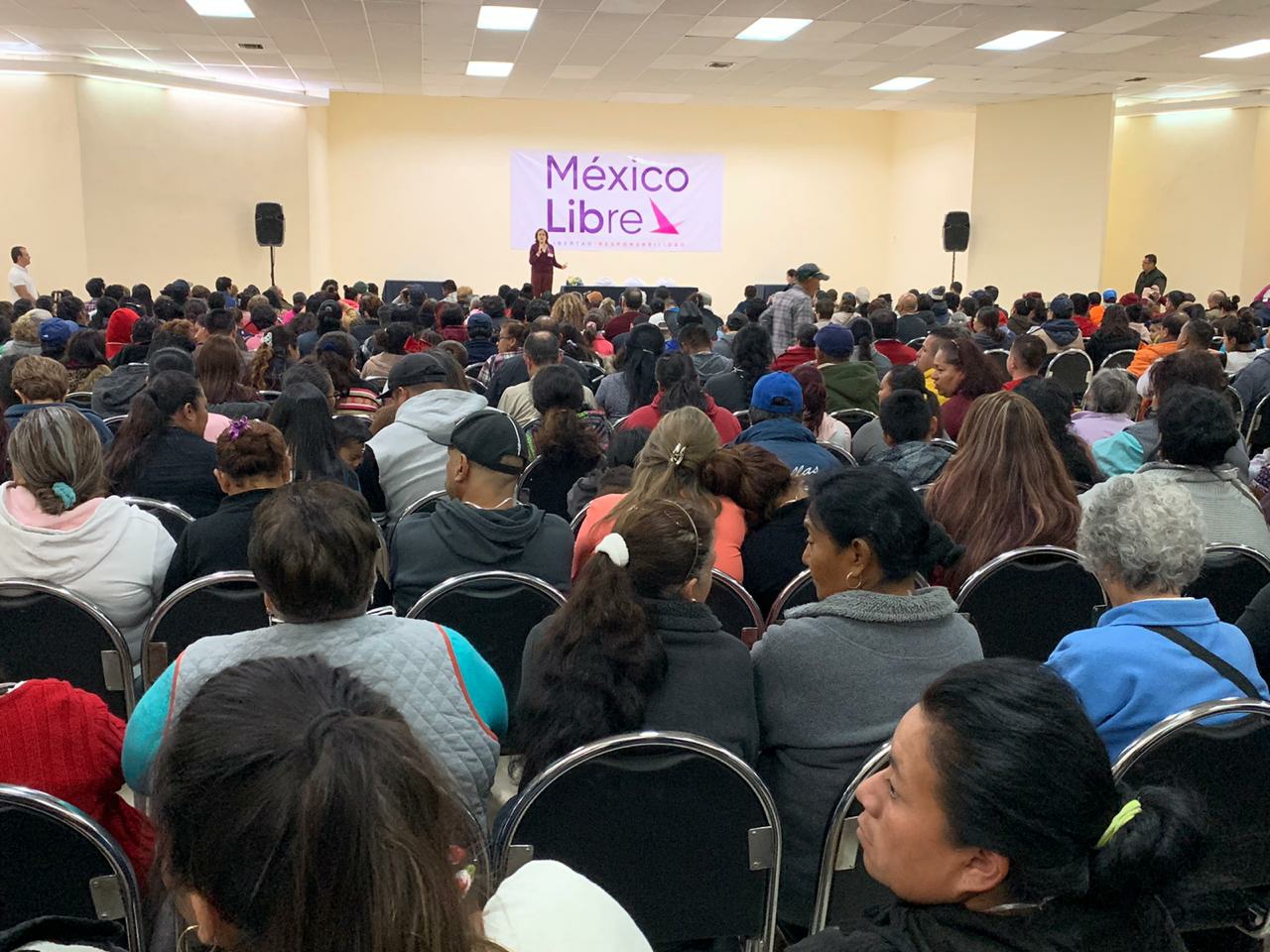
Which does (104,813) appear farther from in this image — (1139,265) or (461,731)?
(1139,265)

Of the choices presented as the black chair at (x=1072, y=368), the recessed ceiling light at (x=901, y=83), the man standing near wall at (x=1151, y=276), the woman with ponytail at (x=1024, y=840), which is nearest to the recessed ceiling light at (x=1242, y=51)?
the recessed ceiling light at (x=901, y=83)

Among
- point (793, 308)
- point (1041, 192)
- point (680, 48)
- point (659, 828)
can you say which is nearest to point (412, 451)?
point (659, 828)

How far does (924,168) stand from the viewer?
17594mm

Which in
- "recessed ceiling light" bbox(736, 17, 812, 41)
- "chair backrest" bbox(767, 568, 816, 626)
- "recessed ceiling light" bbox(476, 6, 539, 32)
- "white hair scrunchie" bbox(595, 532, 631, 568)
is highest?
"recessed ceiling light" bbox(736, 17, 812, 41)

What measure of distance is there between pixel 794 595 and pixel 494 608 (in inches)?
32.6

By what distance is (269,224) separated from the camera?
14227 mm

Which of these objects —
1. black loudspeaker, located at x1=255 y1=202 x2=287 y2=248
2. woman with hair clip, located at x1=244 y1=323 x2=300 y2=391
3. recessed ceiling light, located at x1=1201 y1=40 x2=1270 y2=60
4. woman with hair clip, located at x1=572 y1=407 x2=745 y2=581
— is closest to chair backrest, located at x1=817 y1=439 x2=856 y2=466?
woman with hair clip, located at x1=572 y1=407 x2=745 y2=581

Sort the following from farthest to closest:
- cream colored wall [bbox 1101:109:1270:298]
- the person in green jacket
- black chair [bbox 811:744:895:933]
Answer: cream colored wall [bbox 1101:109:1270:298] < the person in green jacket < black chair [bbox 811:744:895:933]

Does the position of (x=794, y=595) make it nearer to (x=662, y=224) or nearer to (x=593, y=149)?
(x=593, y=149)

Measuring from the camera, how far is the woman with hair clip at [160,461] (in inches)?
149

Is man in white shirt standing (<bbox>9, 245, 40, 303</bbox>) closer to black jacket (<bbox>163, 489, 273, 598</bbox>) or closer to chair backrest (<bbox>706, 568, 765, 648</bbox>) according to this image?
black jacket (<bbox>163, 489, 273, 598</bbox>)

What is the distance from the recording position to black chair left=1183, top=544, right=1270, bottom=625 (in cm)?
288

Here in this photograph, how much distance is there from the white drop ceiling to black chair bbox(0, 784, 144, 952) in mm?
8107

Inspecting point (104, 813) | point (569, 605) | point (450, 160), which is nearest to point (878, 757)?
point (569, 605)
